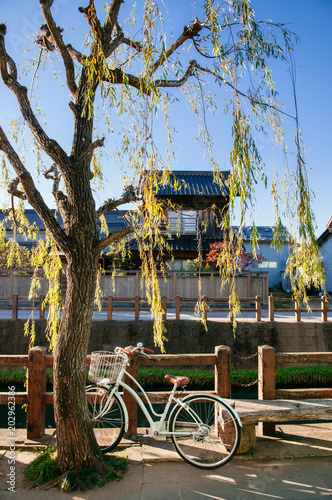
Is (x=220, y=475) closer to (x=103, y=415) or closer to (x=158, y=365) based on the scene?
(x=158, y=365)

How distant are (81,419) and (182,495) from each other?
1.00 meters

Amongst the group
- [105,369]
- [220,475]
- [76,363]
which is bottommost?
[220,475]

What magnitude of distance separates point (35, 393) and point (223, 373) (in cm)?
198

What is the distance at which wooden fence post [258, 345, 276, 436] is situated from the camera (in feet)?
12.8

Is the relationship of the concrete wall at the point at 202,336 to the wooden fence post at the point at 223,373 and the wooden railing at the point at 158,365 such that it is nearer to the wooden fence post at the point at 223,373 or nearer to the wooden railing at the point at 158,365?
the wooden railing at the point at 158,365

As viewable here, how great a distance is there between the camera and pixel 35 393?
3699 millimetres

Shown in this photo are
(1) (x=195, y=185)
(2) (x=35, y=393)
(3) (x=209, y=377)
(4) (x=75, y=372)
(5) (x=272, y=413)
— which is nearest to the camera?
(4) (x=75, y=372)

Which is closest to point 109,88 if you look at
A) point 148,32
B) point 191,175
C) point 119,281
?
point 148,32

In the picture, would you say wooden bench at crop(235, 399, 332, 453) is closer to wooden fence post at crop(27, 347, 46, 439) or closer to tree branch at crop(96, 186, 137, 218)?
wooden fence post at crop(27, 347, 46, 439)

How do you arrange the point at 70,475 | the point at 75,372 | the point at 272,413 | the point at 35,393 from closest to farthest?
the point at 70,475 → the point at 75,372 → the point at 272,413 → the point at 35,393

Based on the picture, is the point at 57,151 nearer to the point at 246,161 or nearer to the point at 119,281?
the point at 246,161

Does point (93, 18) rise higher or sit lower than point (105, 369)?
higher

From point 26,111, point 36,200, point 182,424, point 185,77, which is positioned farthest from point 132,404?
point 185,77

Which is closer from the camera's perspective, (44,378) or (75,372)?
(75,372)
